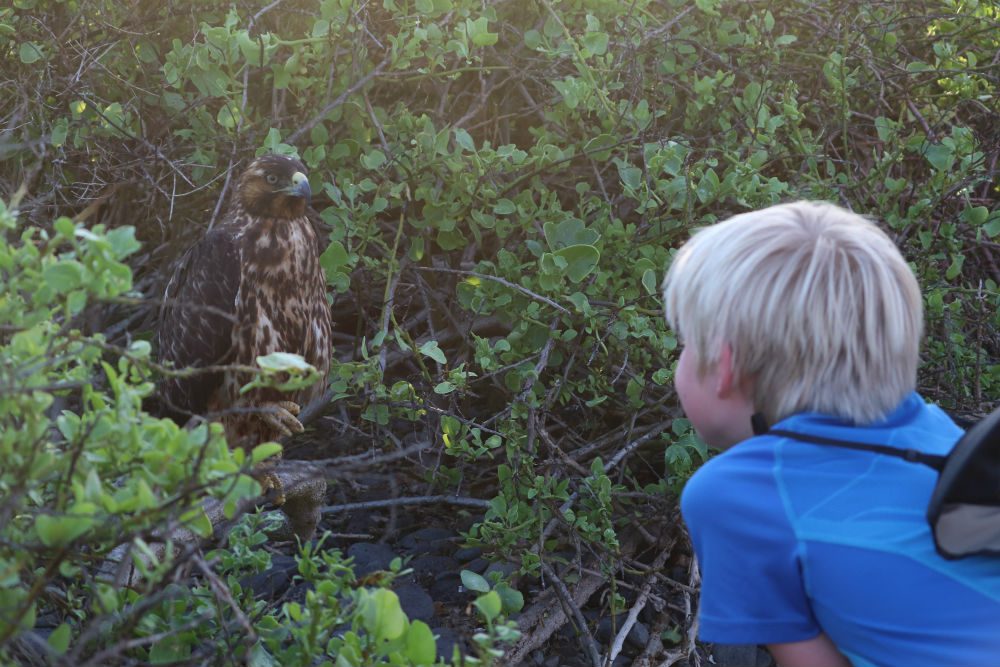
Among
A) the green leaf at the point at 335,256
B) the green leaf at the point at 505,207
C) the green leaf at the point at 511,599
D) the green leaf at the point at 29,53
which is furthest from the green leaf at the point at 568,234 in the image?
the green leaf at the point at 29,53

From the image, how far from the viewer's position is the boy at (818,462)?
2.01m

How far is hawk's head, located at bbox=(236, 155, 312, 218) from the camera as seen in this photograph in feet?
13.9

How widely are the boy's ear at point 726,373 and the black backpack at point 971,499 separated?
44cm

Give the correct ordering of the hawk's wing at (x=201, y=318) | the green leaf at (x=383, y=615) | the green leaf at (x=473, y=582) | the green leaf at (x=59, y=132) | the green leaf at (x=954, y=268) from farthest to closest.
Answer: the hawk's wing at (x=201, y=318), the green leaf at (x=59, y=132), the green leaf at (x=954, y=268), the green leaf at (x=473, y=582), the green leaf at (x=383, y=615)

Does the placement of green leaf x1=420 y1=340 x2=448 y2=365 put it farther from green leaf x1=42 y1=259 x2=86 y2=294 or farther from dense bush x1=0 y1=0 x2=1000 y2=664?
green leaf x1=42 y1=259 x2=86 y2=294

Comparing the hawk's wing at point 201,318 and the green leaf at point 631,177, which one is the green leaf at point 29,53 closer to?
the hawk's wing at point 201,318

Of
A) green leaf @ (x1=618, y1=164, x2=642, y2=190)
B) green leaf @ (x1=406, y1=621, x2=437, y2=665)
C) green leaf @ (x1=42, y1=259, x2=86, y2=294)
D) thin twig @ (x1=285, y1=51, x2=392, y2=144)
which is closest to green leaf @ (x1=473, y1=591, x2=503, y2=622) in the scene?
green leaf @ (x1=406, y1=621, x2=437, y2=665)

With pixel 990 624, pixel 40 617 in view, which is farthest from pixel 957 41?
pixel 40 617

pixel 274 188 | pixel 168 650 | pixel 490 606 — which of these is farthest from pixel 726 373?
pixel 274 188

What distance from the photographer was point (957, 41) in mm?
4910

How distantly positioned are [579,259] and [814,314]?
1.43m

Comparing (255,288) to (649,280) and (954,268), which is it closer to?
(649,280)

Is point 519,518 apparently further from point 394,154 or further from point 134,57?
point 134,57

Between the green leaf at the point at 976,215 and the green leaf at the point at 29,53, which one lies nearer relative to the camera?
the green leaf at the point at 976,215
